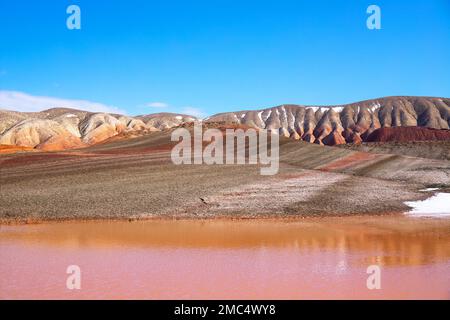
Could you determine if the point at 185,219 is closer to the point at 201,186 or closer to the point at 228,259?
the point at 201,186

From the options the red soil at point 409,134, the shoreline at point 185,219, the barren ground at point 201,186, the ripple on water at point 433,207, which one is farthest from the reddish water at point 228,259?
the red soil at point 409,134

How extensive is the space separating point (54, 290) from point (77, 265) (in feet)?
12.4

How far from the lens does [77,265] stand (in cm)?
1977

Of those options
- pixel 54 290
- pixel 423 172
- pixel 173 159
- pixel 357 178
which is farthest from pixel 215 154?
pixel 54 290

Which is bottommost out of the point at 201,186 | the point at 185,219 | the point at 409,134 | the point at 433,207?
the point at 185,219

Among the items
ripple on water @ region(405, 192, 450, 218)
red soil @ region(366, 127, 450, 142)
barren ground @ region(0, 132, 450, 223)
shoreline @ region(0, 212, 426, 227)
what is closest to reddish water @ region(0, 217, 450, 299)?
shoreline @ region(0, 212, 426, 227)

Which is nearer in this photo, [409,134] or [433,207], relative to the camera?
[433,207]

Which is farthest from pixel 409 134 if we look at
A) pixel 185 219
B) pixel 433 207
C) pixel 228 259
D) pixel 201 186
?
pixel 228 259

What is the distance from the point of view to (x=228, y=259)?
Answer: 68.5 ft

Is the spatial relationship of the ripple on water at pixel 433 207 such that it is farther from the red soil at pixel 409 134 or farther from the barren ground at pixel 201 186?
the red soil at pixel 409 134

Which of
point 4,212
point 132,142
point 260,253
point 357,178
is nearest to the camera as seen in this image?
point 260,253
